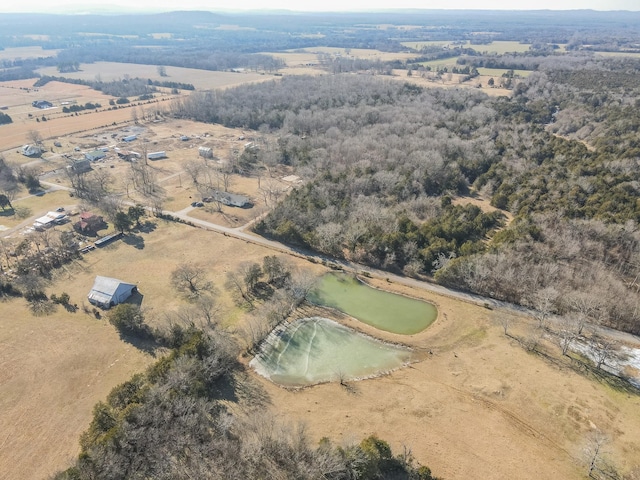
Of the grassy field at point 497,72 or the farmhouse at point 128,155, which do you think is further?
the grassy field at point 497,72

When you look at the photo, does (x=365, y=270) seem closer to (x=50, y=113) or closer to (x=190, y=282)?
(x=190, y=282)

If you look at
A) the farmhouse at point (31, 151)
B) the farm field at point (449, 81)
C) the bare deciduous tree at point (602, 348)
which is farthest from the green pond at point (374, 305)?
the farm field at point (449, 81)

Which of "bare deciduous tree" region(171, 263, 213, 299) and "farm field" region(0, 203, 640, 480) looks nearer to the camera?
"farm field" region(0, 203, 640, 480)

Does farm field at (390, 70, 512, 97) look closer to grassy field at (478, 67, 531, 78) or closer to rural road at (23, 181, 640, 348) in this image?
grassy field at (478, 67, 531, 78)

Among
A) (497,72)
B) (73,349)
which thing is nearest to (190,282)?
(73,349)

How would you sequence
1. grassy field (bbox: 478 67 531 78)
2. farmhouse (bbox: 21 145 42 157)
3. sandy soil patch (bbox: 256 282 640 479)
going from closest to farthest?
sandy soil patch (bbox: 256 282 640 479) → farmhouse (bbox: 21 145 42 157) → grassy field (bbox: 478 67 531 78)

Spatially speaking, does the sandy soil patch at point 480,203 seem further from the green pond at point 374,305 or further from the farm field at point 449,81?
the farm field at point 449,81

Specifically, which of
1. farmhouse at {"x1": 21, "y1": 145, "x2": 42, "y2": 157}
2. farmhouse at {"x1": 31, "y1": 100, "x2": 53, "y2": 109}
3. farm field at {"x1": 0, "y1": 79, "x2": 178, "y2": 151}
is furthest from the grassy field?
farmhouse at {"x1": 31, "y1": 100, "x2": 53, "y2": 109}
